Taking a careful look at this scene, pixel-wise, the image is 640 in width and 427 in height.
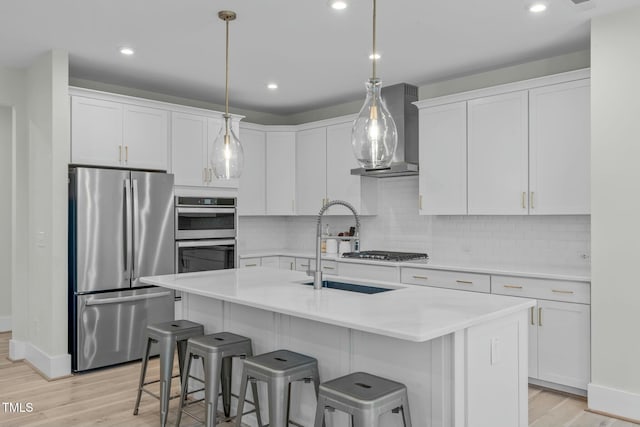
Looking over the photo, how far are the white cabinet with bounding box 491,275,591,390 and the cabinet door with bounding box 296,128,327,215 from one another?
2668 millimetres

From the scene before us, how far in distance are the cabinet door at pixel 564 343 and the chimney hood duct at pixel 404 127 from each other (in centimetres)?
188

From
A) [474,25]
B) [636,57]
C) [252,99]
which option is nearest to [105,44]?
[252,99]

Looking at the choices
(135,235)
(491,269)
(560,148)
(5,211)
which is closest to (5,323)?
(5,211)

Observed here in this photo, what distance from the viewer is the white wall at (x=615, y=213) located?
11.3 ft

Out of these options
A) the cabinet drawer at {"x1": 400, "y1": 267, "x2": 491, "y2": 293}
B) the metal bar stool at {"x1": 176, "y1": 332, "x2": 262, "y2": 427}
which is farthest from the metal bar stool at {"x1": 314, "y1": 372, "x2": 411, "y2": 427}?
the cabinet drawer at {"x1": 400, "y1": 267, "x2": 491, "y2": 293}

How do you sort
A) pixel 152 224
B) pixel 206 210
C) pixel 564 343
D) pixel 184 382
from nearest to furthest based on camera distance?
pixel 184 382, pixel 564 343, pixel 152 224, pixel 206 210

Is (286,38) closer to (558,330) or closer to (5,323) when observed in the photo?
(558,330)

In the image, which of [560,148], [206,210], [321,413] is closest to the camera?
[321,413]

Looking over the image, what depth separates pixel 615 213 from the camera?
351cm

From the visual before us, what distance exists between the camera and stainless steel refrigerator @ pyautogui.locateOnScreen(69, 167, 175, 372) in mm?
4406

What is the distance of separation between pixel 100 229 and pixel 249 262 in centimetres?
198

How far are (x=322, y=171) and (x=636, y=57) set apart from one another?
11.3 feet

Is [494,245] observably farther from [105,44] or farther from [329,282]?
[105,44]

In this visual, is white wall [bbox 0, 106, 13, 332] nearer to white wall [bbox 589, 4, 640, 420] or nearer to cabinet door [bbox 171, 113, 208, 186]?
cabinet door [bbox 171, 113, 208, 186]
